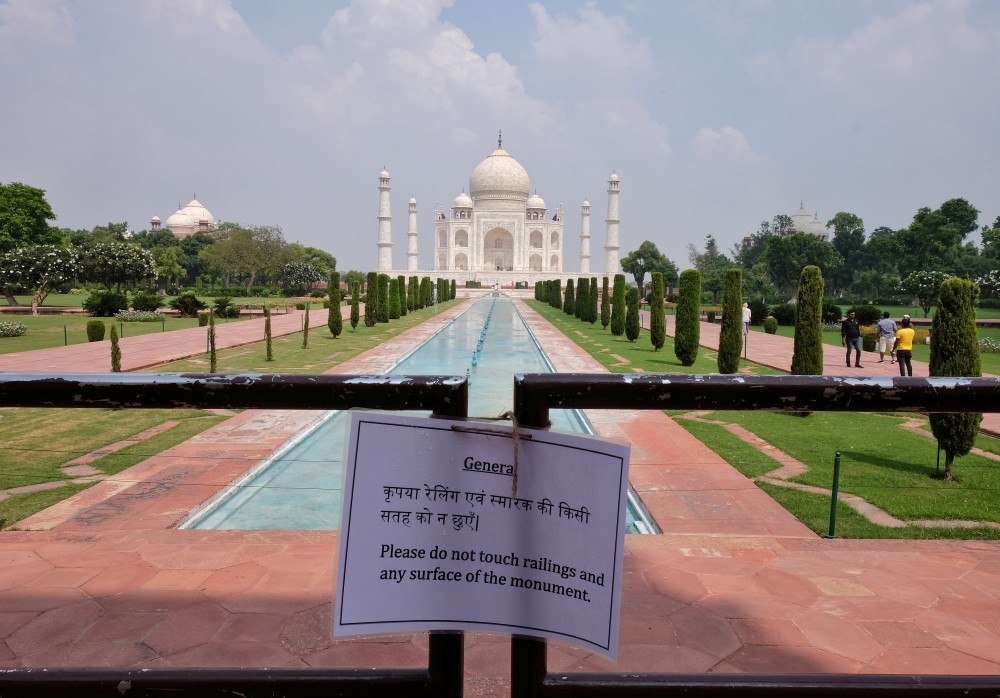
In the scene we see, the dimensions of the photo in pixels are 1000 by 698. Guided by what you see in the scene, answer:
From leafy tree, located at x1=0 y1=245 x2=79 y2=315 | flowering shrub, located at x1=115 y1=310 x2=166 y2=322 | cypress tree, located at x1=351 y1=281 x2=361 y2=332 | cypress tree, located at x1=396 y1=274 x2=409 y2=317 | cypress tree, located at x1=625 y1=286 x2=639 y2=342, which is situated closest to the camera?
cypress tree, located at x1=625 y1=286 x2=639 y2=342

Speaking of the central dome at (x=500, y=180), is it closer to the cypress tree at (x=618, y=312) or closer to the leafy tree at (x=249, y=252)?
the leafy tree at (x=249, y=252)

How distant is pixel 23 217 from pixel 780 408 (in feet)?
114

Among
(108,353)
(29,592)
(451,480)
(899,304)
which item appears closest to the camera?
(451,480)

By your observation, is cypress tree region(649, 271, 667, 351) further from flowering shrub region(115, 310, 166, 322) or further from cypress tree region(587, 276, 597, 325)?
flowering shrub region(115, 310, 166, 322)

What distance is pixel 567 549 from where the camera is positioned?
2.52 ft

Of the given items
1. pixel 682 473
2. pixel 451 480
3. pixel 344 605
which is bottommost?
pixel 682 473

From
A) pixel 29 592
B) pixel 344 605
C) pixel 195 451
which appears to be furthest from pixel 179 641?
pixel 195 451

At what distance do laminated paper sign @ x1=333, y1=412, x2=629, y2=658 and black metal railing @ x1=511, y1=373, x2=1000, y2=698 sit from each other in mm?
45

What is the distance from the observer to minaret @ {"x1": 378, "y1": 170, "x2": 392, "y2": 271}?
5309cm

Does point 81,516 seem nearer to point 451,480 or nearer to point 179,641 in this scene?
point 179,641

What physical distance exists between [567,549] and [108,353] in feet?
40.2

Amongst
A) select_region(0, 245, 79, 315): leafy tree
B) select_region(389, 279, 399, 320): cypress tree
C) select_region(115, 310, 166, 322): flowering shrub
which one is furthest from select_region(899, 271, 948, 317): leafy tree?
select_region(0, 245, 79, 315): leafy tree

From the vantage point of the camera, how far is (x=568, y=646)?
5.66 feet

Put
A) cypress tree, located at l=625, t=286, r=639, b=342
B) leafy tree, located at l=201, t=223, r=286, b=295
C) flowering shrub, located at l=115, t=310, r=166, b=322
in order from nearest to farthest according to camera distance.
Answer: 1. cypress tree, located at l=625, t=286, r=639, b=342
2. flowering shrub, located at l=115, t=310, r=166, b=322
3. leafy tree, located at l=201, t=223, r=286, b=295
